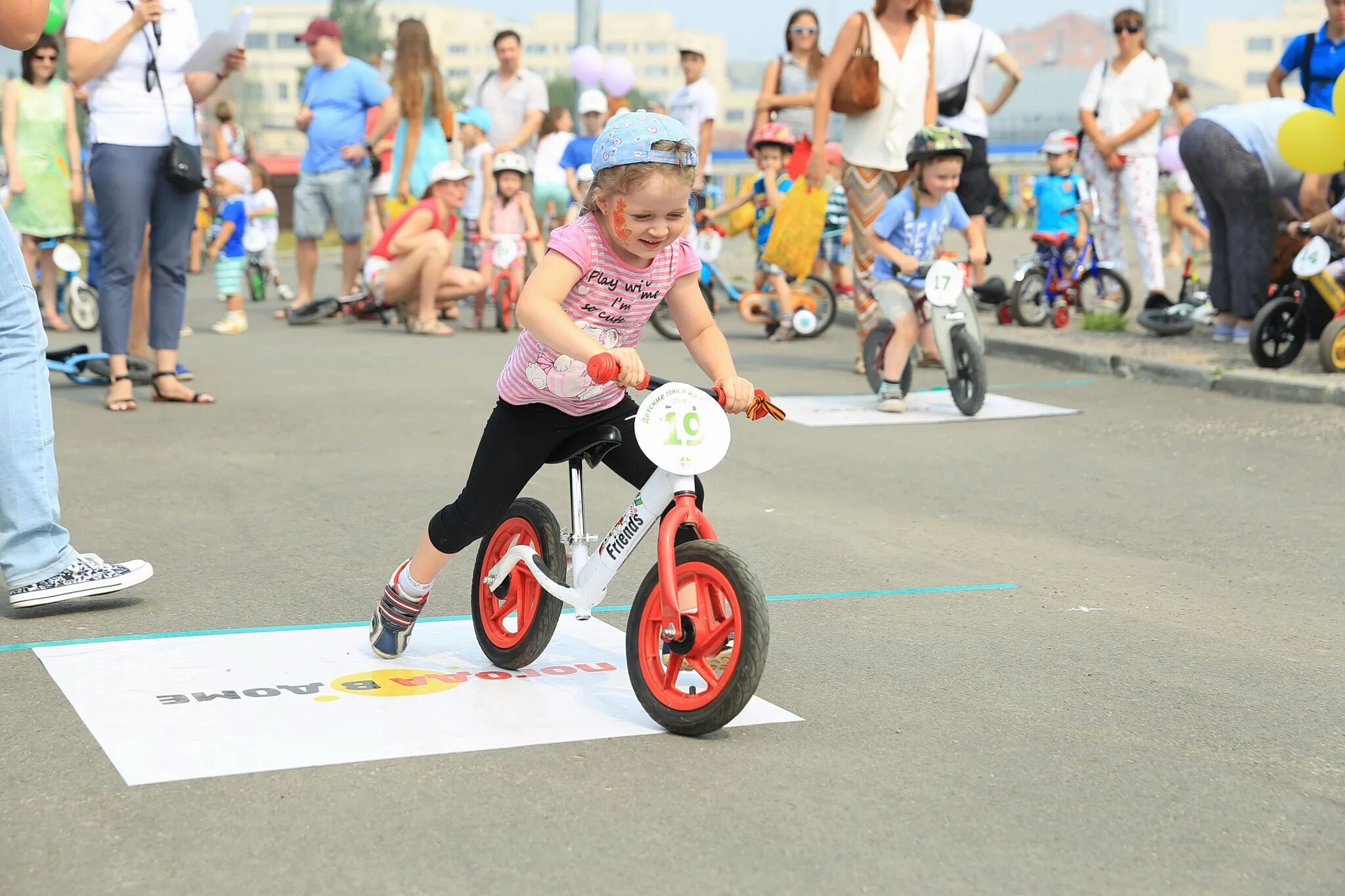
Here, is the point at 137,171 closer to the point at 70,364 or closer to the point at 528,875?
the point at 70,364

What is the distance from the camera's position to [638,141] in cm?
385

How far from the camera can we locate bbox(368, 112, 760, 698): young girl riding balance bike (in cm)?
385

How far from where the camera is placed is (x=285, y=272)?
23125 mm

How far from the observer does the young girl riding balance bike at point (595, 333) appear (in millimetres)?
3854

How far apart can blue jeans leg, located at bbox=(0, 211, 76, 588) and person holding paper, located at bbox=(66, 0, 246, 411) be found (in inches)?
147

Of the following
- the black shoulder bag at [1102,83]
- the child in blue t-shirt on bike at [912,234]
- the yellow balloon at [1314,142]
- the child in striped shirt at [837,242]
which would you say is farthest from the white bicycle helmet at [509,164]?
the yellow balloon at [1314,142]

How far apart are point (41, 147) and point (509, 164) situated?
382cm

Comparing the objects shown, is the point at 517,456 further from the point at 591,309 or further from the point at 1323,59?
the point at 1323,59

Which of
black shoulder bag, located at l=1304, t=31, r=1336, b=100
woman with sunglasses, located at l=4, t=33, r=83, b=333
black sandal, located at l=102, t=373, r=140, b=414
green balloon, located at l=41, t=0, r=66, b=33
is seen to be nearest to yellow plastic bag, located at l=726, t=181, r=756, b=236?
black shoulder bag, located at l=1304, t=31, r=1336, b=100

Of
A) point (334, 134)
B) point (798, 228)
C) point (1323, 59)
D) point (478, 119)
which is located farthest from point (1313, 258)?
point (478, 119)

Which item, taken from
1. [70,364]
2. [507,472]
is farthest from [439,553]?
[70,364]

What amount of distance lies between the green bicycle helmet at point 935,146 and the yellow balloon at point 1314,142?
2.03 m

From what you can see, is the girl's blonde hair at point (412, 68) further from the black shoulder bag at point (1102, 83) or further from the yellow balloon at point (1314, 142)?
the yellow balloon at point (1314, 142)

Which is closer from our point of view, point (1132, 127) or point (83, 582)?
point (83, 582)
